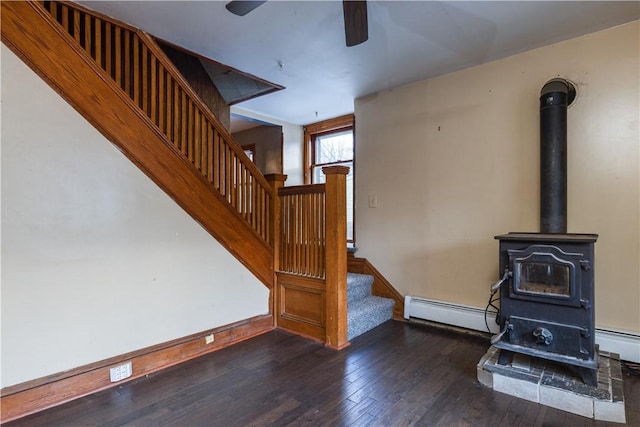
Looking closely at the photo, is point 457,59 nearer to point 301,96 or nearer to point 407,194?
point 407,194

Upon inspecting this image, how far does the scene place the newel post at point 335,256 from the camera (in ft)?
8.98

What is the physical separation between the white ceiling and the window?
1.36m

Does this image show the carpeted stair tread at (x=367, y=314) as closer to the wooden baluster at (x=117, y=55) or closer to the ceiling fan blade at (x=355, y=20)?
the ceiling fan blade at (x=355, y=20)

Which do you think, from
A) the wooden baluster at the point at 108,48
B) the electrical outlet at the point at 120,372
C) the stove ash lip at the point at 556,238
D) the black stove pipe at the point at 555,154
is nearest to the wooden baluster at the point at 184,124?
the wooden baluster at the point at 108,48

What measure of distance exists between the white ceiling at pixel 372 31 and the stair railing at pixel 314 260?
1029 millimetres

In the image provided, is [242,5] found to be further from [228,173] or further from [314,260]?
[314,260]

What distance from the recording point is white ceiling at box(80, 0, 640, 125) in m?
2.18

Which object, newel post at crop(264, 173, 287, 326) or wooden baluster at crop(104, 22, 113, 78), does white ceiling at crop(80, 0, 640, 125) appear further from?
newel post at crop(264, 173, 287, 326)

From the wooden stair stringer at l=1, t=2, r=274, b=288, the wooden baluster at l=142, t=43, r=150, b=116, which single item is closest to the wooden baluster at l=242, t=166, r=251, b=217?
the wooden stair stringer at l=1, t=2, r=274, b=288

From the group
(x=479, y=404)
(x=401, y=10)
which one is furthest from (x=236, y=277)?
(x=401, y=10)

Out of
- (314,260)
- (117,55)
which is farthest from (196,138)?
(314,260)

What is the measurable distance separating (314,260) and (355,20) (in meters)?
1.91

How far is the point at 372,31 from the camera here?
2465mm

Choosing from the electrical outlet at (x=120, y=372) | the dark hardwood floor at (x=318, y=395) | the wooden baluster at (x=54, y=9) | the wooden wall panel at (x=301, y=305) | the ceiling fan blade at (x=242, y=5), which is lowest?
the dark hardwood floor at (x=318, y=395)
